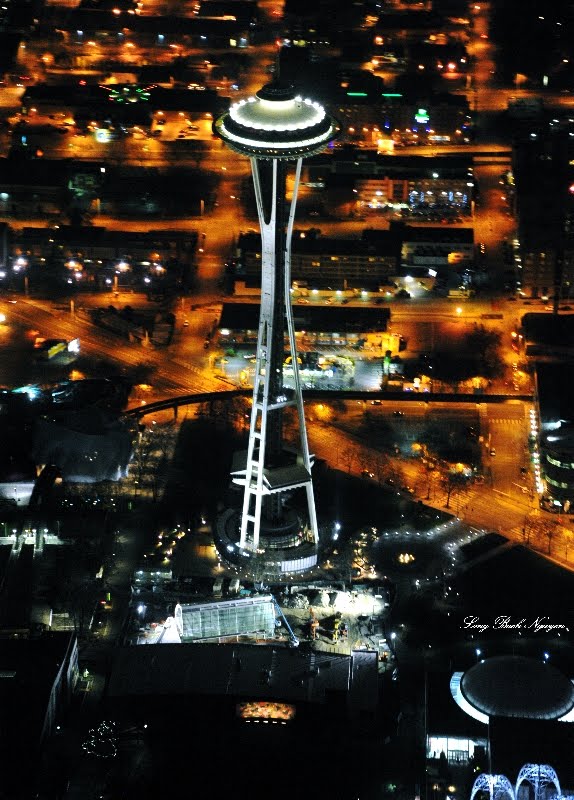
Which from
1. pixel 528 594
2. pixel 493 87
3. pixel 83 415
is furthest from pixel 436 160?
pixel 528 594

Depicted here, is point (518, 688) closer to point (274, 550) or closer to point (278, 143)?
point (274, 550)

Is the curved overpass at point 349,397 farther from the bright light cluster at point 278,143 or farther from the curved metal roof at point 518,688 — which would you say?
the curved metal roof at point 518,688

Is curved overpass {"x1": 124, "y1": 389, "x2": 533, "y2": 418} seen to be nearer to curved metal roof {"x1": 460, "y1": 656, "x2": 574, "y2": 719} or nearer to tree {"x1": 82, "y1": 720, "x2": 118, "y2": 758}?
curved metal roof {"x1": 460, "y1": 656, "x2": 574, "y2": 719}

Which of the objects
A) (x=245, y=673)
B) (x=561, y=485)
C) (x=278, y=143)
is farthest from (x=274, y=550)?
(x=278, y=143)

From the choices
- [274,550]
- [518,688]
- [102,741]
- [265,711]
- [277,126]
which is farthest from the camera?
[274,550]

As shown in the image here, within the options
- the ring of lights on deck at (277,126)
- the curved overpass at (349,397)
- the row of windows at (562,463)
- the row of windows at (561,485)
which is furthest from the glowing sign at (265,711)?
the curved overpass at (349,397)
